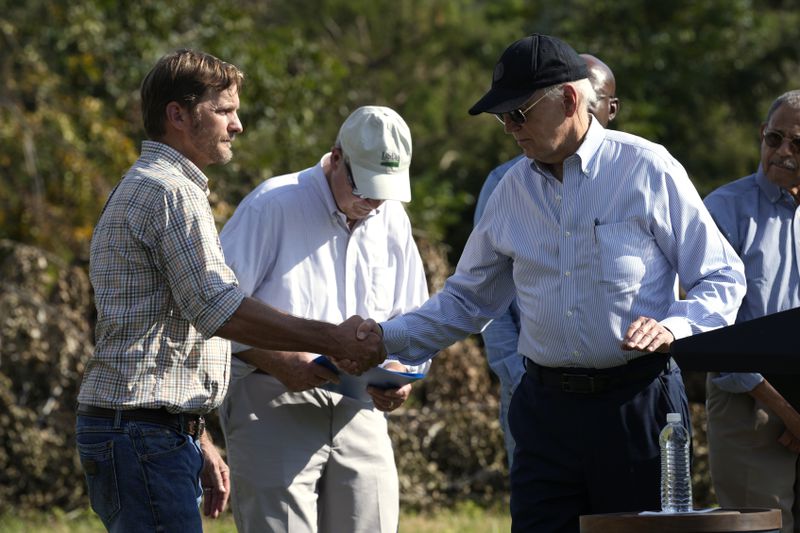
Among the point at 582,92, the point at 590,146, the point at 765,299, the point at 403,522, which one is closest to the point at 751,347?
the point at 590,146

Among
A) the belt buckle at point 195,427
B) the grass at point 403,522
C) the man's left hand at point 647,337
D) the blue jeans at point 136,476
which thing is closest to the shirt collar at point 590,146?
the man's left hand at point 647,337

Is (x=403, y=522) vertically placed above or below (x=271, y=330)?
below

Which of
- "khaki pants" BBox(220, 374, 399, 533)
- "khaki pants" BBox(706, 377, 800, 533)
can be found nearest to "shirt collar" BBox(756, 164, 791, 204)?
"khaki pants" BBox(706, 377, 800, 533)

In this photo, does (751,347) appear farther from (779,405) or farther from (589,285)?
(779,405)

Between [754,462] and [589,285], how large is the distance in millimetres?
1442

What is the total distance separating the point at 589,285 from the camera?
167 inches

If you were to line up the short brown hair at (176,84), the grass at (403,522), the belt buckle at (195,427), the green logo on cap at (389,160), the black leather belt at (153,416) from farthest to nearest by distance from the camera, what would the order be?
the grass at (403,522) → the green logo on cap at (389,160) → the short brown hair at (176,84) → the belt buckle at (195,427) → the black leather belt at (153,416)

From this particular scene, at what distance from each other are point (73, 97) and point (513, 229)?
854 cm

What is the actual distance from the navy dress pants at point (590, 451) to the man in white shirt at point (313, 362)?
31.5 inches

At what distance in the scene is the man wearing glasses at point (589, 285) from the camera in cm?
418

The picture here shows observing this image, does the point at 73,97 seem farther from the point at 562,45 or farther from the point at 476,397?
the point at 562,45

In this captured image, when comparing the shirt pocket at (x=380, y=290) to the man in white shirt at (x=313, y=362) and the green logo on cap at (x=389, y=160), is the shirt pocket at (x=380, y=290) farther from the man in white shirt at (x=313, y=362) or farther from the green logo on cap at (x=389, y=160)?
the green logo on cap at (x=389, y=160)

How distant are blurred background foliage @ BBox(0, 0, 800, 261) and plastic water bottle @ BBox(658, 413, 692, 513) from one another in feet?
21.1

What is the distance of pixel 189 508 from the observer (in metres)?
3.95
